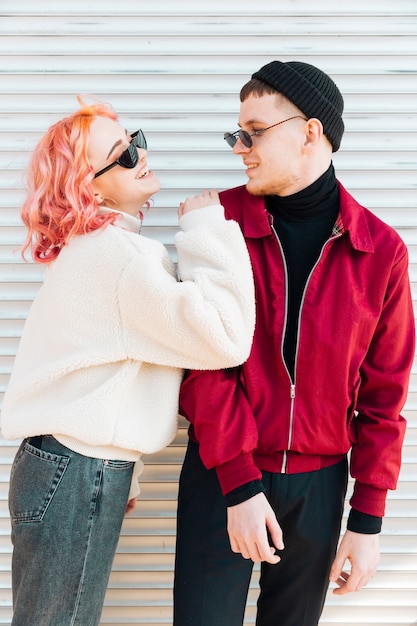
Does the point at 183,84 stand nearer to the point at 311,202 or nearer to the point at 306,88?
the point at 306,88

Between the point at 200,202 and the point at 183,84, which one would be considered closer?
the point at 200,202

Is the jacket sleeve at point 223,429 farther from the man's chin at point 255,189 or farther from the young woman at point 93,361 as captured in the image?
the man's chin at point 255,189

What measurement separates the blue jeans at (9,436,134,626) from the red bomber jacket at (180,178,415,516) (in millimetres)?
369

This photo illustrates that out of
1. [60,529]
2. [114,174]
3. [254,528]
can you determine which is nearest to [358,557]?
[254,528]

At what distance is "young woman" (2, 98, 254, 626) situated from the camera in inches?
76.5

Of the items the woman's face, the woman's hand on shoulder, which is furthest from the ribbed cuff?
the woman's face

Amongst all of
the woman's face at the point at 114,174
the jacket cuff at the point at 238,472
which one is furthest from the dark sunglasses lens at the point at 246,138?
the jacket cuff at the point at 238,472

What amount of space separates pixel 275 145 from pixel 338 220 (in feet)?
1.08

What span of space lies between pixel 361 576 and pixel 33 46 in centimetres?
246

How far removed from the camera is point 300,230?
2188 mm

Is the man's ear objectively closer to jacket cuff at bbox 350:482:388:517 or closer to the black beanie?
the black beanie

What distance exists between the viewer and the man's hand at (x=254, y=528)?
6.36 feet

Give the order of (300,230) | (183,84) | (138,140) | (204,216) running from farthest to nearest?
1. (183,84)
2. (138,140)
3. (300,230)
4. (204,216)

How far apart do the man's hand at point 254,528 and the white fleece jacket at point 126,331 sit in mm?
344
